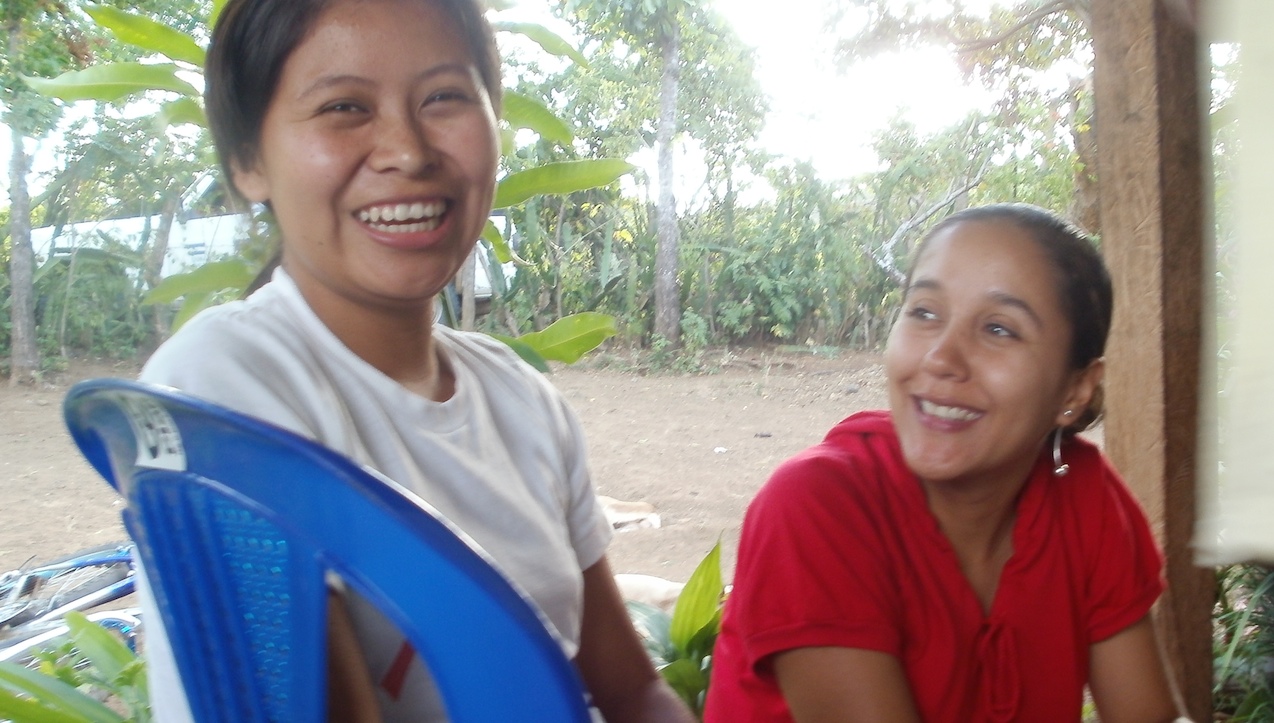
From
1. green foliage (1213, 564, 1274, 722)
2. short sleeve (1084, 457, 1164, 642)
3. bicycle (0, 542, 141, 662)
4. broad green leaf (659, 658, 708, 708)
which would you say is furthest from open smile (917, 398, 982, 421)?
bicycle (0, 542, 141, 662)

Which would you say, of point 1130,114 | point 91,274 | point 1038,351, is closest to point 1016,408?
point 1038,351

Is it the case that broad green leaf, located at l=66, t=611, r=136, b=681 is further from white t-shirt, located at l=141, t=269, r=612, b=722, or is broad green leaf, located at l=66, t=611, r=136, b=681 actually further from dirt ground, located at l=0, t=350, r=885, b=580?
white t-shirt, located at l=141, t=269, r=612, b=722

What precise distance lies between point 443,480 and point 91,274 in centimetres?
559

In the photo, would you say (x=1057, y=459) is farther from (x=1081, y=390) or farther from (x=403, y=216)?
(x=403, y=216)

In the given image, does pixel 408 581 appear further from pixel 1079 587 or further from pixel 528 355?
pixel 528 355

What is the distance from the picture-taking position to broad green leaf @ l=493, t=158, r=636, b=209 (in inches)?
80.4

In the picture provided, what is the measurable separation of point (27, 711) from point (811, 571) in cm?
119

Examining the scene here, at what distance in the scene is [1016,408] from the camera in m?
1.27

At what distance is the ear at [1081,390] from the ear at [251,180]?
1.04 meters

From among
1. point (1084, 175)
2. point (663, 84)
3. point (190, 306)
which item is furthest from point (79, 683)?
point (663, 84)

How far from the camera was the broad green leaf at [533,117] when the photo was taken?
6.73 ft

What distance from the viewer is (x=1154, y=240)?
2.02 metres

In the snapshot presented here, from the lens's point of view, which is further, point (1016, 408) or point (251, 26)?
point (1016, 408)

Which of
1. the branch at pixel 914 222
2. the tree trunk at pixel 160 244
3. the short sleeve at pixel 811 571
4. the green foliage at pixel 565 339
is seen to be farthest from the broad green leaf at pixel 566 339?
the branch at pixel 914 222
